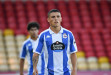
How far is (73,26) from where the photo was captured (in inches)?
525

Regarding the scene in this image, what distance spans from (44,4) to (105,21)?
127 inches

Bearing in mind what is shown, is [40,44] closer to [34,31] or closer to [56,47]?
[56,47]

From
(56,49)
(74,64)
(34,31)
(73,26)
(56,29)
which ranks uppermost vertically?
(73,26)

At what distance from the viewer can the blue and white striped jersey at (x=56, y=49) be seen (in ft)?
13.2

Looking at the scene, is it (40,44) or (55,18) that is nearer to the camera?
(55,18)

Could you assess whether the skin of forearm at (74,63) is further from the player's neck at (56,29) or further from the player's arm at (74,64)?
the player's neck at (56,29)

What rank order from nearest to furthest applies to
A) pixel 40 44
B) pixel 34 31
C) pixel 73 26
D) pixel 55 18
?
pixel 55 18 < pixel 40 44 < pixel 34 31 < pixel 73 26

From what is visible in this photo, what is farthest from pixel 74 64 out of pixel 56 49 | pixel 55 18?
pixel 55 18

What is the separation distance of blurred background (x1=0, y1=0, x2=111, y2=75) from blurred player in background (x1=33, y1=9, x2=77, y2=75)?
264 inches

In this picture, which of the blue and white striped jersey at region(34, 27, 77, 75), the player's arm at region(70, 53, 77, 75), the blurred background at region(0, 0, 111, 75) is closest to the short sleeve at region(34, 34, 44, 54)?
the blue and white striped jersey at region(34, 27, 77, 75)

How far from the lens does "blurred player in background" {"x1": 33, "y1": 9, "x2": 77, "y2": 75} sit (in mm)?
4008

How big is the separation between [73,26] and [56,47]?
9391mm

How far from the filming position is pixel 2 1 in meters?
13.9

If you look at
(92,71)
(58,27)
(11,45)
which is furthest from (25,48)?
(11,45)
